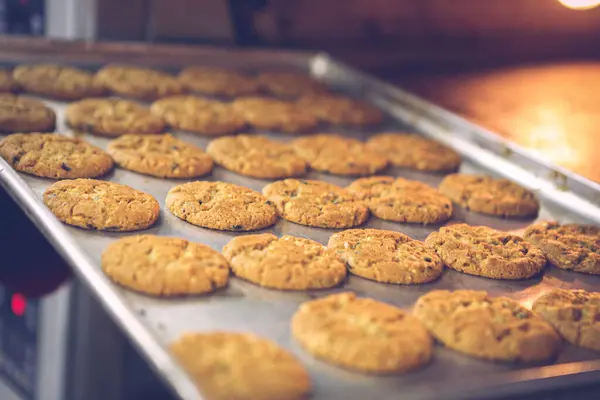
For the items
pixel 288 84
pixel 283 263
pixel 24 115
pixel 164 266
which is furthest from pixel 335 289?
pixel 288 84

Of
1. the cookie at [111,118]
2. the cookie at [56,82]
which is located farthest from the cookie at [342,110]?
the cookie at [56,82]

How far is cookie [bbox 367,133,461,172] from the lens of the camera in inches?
118

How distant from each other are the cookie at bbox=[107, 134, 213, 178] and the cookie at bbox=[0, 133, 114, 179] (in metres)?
0.07

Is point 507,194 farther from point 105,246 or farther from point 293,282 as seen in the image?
point 105,246

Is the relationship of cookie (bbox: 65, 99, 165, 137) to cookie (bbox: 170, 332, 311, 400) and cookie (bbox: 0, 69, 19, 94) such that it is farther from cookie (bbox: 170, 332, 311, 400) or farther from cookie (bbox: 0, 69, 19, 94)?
cookie (bbox: 170, 332, 311, 400)

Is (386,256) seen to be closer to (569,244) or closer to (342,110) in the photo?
(569,244)

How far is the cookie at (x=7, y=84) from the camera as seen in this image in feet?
9.88

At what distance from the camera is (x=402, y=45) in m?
4.55

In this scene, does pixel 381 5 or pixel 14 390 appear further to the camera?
pixel 381 5

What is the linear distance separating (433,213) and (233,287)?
885 mm

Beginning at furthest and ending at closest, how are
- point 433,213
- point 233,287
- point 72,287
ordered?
point 72,287 < point 433,213 < point 233,287

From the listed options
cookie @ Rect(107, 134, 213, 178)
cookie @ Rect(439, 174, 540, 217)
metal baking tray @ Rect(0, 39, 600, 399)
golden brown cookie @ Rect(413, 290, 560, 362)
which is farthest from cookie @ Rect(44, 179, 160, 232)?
cookie @ Rect(439, 174, 540, 217)

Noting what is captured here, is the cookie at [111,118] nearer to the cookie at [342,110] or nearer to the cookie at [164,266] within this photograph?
the cookie at [342,110]

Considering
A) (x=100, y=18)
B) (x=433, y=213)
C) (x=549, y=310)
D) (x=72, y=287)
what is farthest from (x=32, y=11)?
(x=549, y=310)
